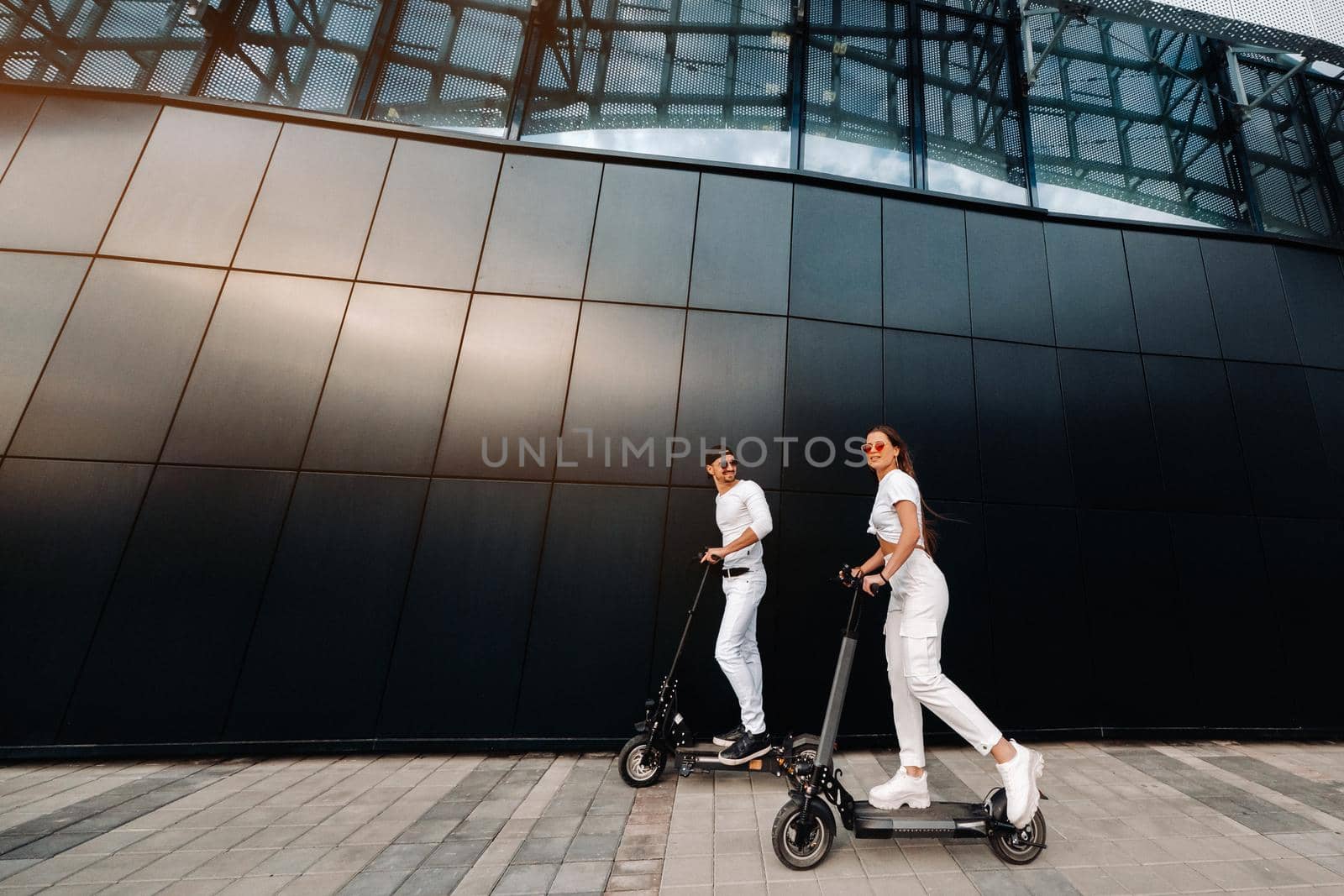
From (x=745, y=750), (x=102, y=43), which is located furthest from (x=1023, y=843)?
(x=102, y=43)

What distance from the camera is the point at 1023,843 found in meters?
2.18

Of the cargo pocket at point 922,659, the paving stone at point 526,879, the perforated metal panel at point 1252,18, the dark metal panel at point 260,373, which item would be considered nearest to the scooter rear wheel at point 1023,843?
the cargo pocket at point 922,659

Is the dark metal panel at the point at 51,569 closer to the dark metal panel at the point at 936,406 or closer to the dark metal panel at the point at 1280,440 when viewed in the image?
the dark metal panel at the point at 936,406

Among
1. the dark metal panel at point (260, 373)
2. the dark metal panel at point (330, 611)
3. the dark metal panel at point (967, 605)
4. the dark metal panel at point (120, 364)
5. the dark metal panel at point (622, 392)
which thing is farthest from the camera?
the dark metal panel at point (622, 392)

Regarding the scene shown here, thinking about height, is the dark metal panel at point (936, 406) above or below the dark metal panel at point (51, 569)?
above

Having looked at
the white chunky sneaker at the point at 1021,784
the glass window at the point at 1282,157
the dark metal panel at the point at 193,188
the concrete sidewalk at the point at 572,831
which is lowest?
the concrete sidewalk at the point at 572,831

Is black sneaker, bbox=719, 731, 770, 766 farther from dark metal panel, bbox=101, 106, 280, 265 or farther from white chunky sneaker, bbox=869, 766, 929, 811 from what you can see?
dark metal panel, bbox=101, 106, 280, 265

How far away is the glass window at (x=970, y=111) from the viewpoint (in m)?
5.52

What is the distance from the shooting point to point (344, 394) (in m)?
4.10

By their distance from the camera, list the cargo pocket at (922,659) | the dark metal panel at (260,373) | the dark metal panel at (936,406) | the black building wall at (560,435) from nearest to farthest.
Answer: the cargo pocket at (922,659) < the black building wall at (560,435) < the dark metal panel at (260,373) < the dark metal panel at (936,406)

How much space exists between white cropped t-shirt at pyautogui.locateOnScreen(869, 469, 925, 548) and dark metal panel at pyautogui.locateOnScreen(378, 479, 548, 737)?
228cm

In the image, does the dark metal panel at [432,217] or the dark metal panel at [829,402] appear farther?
the dark metal panel at [432,217]

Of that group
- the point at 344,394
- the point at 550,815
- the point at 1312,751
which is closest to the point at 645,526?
the point at 550,815

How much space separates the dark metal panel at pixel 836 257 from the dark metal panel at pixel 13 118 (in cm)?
767
